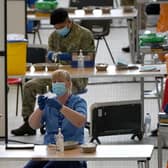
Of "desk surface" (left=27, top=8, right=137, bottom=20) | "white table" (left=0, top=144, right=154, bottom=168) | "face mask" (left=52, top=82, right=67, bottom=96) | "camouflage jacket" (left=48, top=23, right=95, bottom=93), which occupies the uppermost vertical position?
"desk surface" (left=27, top=8, right=137, bottom=20)

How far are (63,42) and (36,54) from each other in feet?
3.12

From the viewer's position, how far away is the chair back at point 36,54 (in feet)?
30.4

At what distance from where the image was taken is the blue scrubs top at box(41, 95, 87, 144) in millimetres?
5898

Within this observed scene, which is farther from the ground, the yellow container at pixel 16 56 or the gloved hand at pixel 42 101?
the yellow container at pixel 16 56

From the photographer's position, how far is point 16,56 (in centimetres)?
788

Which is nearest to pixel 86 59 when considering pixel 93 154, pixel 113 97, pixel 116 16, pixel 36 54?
pixel 36 54

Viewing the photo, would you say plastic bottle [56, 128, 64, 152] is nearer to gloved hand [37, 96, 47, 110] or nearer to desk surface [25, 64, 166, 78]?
gloved hand [37, 96, 47, 110]

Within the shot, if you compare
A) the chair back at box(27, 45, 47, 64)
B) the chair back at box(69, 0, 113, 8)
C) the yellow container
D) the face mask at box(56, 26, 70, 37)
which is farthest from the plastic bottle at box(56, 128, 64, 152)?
the chair back at box(69, 0, 113, 8)

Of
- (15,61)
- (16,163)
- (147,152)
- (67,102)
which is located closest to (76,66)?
(15,61)

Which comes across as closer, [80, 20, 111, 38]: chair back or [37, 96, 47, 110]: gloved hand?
[37, 96, 47, 110]: gloved hand

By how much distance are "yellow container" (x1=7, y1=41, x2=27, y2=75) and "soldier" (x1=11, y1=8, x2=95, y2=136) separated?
44 cm

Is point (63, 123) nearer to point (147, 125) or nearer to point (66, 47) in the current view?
point (66, 47)

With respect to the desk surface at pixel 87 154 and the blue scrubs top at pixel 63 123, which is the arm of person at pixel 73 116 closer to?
the blue scrubs top at pixel 63 123

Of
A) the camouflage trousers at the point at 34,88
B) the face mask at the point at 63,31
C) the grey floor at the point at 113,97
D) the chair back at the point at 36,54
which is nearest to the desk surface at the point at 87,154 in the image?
the grey floor at the point at 113,97
